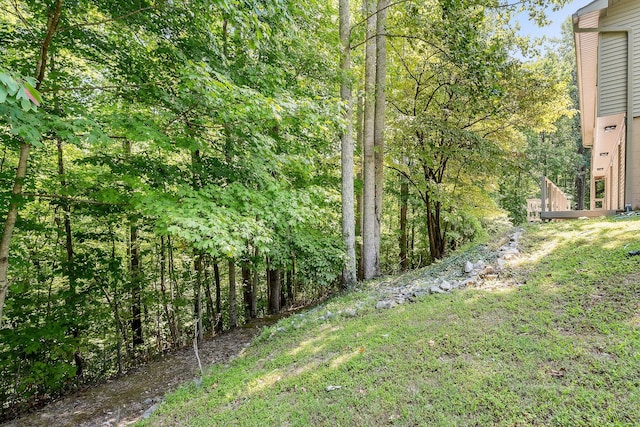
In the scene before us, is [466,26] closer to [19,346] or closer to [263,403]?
[263,403]

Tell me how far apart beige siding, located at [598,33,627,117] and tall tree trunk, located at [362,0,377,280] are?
5216 mm

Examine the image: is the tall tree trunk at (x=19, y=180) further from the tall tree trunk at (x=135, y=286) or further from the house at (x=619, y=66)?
the house at (x=619, y=66)

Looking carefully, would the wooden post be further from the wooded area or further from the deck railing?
the wooded area

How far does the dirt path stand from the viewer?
4.32 m

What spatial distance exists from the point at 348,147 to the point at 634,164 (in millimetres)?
6235

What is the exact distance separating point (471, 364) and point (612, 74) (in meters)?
8.17

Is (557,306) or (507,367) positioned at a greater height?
(557,306)

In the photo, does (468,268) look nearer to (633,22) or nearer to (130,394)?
(130,394)

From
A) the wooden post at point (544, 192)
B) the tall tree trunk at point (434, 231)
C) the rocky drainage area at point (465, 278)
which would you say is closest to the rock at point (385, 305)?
the rocky drainage area at point (465, 278)

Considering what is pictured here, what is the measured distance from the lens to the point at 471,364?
8.90 ft

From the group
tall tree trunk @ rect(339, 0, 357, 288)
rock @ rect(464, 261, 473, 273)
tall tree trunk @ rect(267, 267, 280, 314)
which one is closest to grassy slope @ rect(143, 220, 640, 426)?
rock @ rect(464, 261, 473, 273)


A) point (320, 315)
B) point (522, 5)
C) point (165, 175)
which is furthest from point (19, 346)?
point (522, 5)

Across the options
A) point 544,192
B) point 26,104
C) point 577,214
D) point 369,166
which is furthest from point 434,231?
point 26,104

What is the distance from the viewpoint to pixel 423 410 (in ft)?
7.70
